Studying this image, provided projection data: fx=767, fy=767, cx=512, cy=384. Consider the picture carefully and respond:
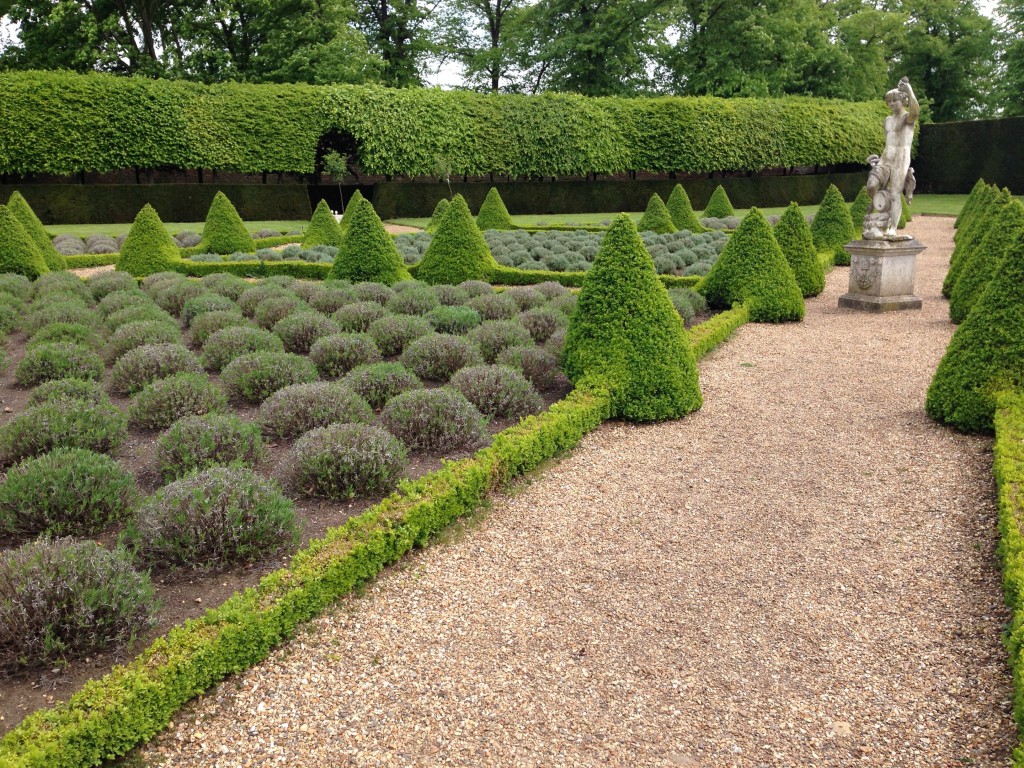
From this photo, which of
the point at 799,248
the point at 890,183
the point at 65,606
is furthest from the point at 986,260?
the point at 65,606

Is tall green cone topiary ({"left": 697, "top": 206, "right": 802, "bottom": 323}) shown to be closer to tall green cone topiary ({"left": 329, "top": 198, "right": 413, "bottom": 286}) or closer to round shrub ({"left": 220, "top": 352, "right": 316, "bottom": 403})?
tall green cone topiary ({"left": 329, "top": 198, "right": 413, "bottom": 286})

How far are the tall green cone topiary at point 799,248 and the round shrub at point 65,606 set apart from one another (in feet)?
38.4

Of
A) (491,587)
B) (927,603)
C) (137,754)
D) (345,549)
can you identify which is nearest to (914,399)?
(927,603)

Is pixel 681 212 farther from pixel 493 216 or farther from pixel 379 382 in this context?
pixel 379 382

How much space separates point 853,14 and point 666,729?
56064mm

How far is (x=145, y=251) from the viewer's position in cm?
1582

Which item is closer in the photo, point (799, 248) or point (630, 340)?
point (630, 340)

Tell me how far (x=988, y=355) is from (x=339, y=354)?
6209 millimetres

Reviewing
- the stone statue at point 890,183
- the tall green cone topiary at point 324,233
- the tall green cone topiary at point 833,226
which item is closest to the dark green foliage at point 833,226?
the tall green cone topiary at point 833,226

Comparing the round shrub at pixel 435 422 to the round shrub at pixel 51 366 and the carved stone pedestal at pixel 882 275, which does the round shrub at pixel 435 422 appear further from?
the carved stone pedestal at pixel 882 275

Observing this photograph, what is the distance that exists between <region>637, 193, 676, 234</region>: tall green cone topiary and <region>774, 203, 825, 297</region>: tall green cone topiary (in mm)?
8751

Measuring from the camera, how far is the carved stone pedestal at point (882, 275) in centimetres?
1235

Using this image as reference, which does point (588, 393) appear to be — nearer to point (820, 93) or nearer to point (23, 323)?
point (23, 323)

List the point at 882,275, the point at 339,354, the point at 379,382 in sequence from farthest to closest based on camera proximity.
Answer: the point at 882,275 → the point at 339,354 → the point at 379,382
